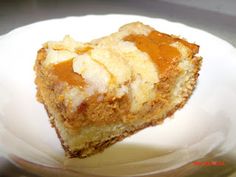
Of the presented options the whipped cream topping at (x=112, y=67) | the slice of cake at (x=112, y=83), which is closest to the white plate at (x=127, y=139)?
the slice of cake at (x=112, y=83)

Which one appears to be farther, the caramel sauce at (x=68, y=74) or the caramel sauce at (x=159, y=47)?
the caramel sauce at (x=159, y=47)

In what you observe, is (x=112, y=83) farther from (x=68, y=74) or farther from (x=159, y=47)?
(x=159, y=47)

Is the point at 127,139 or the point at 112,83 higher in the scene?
the point at 112,83

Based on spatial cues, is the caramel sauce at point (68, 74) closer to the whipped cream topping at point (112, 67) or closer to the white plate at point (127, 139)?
the whipped cream topping at point (112, 67)

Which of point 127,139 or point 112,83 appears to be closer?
point 112,83

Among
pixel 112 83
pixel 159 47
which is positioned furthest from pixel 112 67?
pixel 159 47

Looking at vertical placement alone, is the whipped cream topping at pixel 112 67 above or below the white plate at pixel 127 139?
above

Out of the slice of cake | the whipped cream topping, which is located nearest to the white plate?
the slice of cake
